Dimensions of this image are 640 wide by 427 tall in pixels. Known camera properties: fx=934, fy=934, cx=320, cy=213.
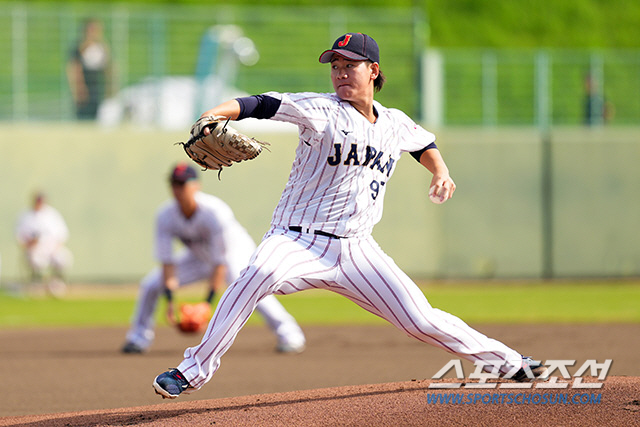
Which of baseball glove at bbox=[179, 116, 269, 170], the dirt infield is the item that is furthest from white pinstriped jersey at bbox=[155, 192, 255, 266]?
baseball glove at bbox=[179, 116, 269, 170]

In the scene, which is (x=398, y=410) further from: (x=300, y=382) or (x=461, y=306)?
(x=461, y=306)

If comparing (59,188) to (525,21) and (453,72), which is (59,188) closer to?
(453,72)

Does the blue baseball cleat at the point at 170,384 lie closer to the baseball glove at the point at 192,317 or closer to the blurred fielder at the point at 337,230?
the blurred fielder at the point at 337,230

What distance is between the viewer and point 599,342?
9.19m

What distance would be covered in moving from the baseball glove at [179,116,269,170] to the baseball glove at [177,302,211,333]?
12.7ft

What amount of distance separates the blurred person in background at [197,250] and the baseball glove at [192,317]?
0.09m

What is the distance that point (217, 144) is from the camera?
15.1 feet

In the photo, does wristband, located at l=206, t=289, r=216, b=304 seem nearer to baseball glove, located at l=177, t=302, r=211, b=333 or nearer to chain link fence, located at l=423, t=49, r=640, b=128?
baseball glove, located at l=177, t=302, r=211, b=333

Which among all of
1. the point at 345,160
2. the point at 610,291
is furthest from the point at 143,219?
the point at 345,160

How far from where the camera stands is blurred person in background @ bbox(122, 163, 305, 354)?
338 inches

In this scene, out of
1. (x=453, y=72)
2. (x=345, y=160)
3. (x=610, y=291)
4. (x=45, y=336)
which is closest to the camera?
(x=345, y=160)

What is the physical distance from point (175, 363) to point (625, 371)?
12.3ft

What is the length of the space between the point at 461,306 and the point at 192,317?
6196mm

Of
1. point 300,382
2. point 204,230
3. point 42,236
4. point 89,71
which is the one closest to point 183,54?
point 89,71
